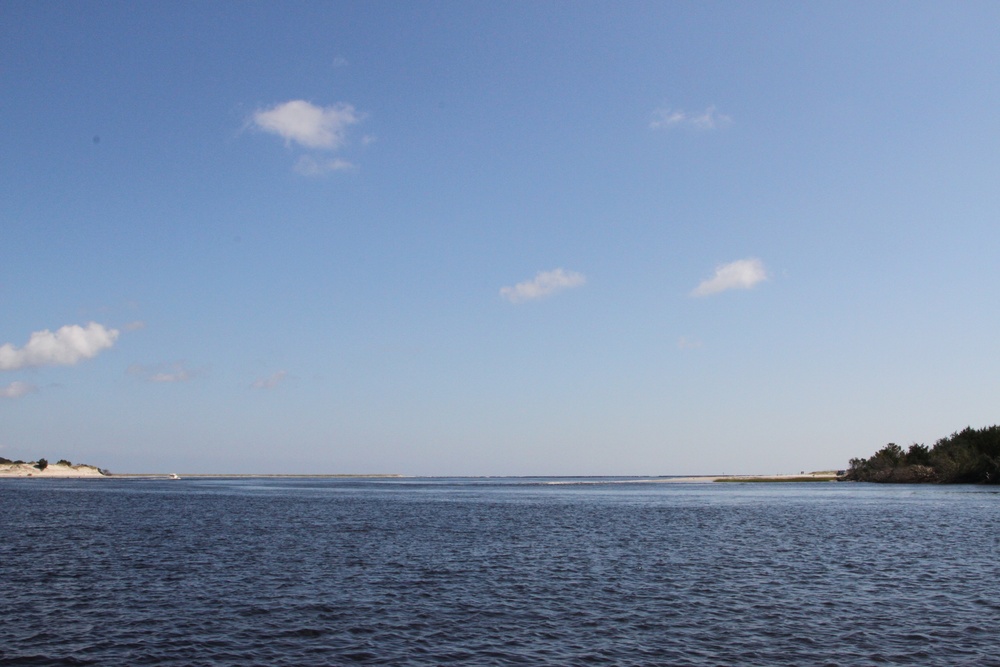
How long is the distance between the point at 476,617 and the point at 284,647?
8102 mm

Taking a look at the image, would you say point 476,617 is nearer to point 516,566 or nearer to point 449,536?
point 516,566

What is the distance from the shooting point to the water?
25.9 metres

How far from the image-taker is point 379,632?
93.9ft

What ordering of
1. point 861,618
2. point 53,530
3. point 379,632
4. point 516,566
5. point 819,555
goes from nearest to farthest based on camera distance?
point 379,632 < point 861,618 < point 516,566 < point 819,555 < point 53,530

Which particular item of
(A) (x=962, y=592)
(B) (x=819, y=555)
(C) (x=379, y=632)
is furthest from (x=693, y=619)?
(B) (x=819, y=555)

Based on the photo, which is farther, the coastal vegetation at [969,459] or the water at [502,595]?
the coastal vegetation at [969,459]

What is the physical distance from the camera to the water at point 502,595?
25.9m

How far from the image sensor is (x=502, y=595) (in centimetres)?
3591

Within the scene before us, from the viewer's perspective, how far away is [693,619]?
30516 mm

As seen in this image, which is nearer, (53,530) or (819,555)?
(819,555)

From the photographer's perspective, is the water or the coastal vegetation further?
the coastal vegetation

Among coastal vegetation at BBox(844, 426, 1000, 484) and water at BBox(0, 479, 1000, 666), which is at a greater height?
coastal vegetation at BBox(844, 426, 1000, 484)

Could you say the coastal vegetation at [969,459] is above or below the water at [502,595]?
above

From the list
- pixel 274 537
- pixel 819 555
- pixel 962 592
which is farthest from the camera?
pixel 274 537
